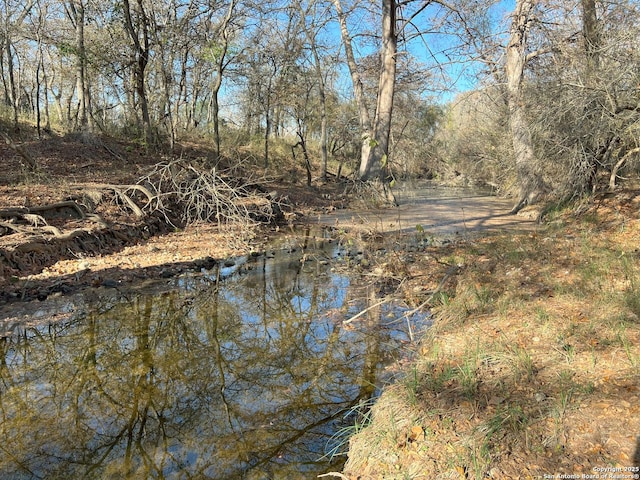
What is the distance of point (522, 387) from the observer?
3.20 m

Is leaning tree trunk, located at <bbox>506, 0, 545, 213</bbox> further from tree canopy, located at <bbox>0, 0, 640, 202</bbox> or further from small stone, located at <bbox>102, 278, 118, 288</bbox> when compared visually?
small stone, located at <bbox>102, 278, 118, 288</bbox>

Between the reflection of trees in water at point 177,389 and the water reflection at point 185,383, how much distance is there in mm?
11

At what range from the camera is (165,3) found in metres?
19.2

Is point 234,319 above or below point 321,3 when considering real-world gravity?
below

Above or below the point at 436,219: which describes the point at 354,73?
above

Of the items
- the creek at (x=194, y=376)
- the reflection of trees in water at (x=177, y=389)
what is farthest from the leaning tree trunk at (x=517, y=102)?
the reflection of trees in water at (x=177, y=389)

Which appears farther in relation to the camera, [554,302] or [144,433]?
[554,302]

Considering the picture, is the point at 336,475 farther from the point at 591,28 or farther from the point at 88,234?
the point at 591,28

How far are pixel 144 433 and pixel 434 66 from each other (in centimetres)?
1406

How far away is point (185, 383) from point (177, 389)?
0.11 metres

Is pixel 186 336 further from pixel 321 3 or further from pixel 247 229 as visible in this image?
pixel 321 3

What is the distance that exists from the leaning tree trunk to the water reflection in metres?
8.36

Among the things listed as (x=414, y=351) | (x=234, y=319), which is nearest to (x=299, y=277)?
(x=234, y=319)

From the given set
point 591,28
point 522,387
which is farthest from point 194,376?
point 591,28
